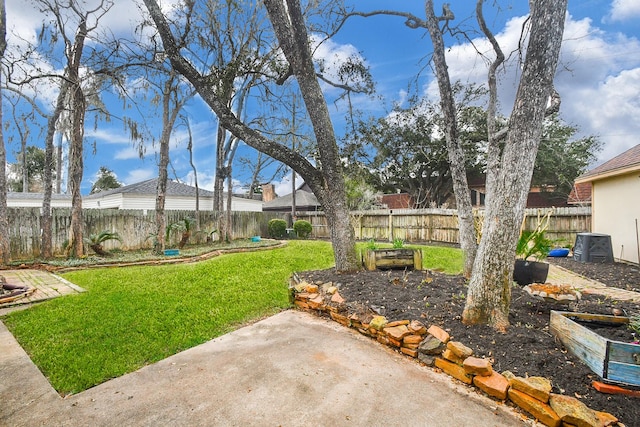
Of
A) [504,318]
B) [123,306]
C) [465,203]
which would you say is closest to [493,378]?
[504,318]

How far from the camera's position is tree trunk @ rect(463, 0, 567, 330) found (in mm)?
2553

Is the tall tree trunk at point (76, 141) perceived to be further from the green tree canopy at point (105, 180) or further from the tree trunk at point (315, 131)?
the green tree canopy at point (105, 180)

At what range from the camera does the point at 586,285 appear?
16.0 ft

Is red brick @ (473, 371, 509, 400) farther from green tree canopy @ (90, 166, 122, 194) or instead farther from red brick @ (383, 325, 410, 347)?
green tree canopy @ (90, 166, 122, 194)

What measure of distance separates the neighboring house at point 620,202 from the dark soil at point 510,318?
9.67 feet

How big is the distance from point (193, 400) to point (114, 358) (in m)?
1.17

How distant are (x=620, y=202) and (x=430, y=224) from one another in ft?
19.8

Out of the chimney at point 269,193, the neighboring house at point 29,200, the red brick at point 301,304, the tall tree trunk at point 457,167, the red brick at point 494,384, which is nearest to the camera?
the red brick at point 494,384

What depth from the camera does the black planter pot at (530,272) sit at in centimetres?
428

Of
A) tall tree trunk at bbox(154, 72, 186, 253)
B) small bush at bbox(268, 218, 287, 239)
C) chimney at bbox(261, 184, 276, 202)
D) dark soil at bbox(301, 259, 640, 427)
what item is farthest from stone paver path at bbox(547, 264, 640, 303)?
chimney at bbox(261, 184, 276, 202)

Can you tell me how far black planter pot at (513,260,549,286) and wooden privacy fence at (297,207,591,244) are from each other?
19.9 ft

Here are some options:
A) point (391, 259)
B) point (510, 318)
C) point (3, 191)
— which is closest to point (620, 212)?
point (391, 259)

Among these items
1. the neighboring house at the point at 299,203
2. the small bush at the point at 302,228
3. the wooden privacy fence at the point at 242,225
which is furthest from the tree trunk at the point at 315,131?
the neighboring house at the point at 299,203

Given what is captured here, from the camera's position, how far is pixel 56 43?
8.05m
